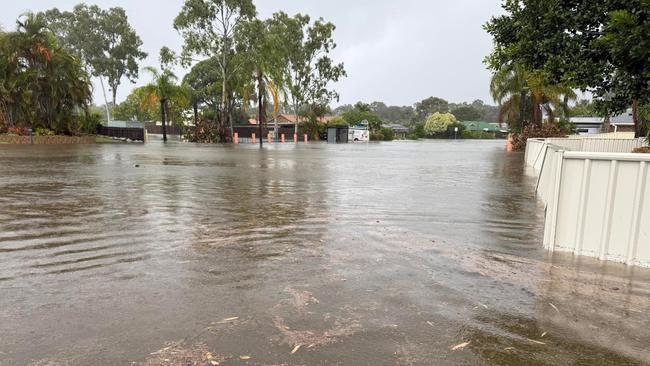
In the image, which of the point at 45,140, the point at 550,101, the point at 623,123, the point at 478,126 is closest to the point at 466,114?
the point at 478,126

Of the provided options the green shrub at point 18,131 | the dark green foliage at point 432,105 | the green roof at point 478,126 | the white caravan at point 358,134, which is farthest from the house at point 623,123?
the dark green foliage at point 432,105

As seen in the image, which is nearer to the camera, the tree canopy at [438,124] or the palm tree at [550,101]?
the palm tree at [550,101]

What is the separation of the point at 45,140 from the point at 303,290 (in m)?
37.2

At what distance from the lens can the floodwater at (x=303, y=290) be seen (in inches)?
115

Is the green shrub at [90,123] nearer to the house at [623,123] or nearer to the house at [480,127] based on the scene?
the house at [623,123]

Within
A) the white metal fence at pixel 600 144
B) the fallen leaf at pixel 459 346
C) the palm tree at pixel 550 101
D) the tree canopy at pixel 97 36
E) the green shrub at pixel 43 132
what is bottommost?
the fallen leaf at pixel 459 346

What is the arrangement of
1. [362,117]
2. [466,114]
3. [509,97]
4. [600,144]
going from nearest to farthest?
[600,144], [509,97], [362,117], [466,114]

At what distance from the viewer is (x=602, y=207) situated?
4.95 metres

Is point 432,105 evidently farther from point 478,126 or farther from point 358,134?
point 358,134

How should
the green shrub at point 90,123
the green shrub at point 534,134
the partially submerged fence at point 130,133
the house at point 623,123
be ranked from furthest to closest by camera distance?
1. the house at point 623,123
2. the partially submerged fence at point 130,133
3. the green shrub at point 90,123
4. the green shrub at point 534,134

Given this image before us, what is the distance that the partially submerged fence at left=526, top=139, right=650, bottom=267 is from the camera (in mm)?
4695

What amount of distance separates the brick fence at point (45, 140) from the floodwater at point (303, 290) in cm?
3027

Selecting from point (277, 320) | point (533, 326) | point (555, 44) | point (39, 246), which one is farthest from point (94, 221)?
point (555, 44)

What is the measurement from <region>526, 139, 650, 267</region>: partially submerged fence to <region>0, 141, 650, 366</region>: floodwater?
24cm
